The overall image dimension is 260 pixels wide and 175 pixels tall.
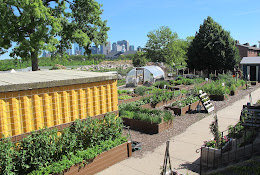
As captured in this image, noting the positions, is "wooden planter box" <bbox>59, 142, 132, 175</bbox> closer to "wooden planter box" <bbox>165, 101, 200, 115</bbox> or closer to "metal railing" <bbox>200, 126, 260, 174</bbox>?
"metal railing" <bbox>200, 126, 260, 174</bbox>

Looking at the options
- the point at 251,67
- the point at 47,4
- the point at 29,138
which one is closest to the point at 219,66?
the point at 251,67

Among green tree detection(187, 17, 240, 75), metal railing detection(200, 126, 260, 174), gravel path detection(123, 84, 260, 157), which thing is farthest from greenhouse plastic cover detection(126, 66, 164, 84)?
metal railing detection(200, 126, 260, 174)

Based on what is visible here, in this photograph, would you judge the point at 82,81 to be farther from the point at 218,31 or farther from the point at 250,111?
the point at 218,31

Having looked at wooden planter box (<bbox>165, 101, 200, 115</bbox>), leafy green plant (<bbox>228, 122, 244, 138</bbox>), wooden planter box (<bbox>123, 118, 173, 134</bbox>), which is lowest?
wooden planter box (<bbox>123, 118, 173, 134</bbox>)

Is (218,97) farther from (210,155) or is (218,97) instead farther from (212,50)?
(212,50)

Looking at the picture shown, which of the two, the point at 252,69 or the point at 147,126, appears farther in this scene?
the point at 252,69

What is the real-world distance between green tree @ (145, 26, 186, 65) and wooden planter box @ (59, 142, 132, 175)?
154ft

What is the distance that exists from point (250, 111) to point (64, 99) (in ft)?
23.0

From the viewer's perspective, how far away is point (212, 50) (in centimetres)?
3231

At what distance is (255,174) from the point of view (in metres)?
5.27

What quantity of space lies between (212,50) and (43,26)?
77.3 ft

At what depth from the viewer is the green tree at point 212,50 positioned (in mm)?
32031

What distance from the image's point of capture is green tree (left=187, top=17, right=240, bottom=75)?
3203 centimetres

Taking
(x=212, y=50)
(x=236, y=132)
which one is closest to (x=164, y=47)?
(x=212, y=50)
